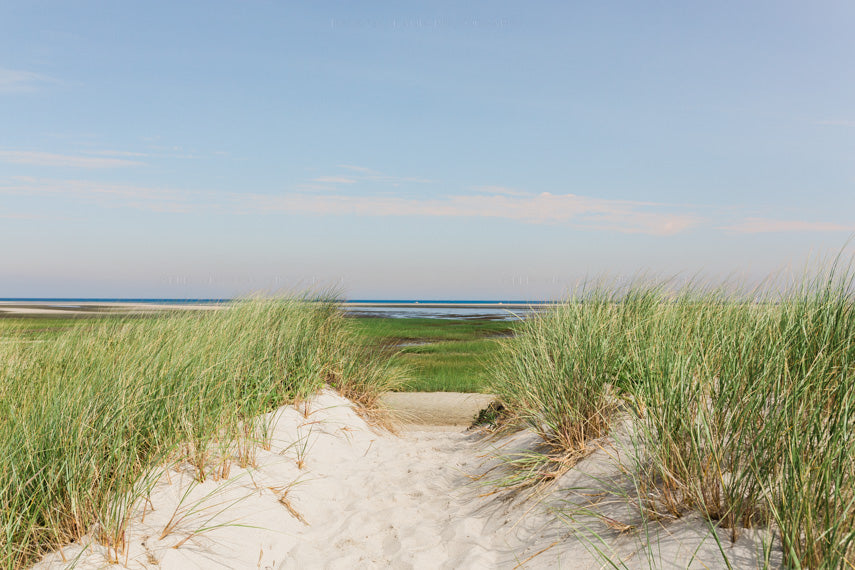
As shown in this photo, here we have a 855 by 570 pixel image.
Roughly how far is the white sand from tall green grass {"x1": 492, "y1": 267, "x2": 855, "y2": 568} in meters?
0.24

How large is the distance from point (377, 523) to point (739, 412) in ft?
9.00

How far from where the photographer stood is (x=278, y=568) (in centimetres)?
356

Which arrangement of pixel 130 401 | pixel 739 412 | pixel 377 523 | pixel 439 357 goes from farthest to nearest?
pixel 439 357 → pixel 377 523 → pixel 130 401 → pixel 739 412

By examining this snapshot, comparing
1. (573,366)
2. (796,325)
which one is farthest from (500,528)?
(796,325)

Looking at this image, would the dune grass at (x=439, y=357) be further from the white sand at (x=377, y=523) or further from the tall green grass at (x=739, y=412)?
the white sand at (x=377, y=523)

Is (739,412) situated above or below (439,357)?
above

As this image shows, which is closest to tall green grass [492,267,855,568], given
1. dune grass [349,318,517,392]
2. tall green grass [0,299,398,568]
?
dune grass [349,318,517,392]

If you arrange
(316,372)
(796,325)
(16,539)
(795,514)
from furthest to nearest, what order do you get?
1. (316,372)
2. (796,325)
3. (16,539)
4. (795,514)

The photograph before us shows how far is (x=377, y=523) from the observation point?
4.22 meters

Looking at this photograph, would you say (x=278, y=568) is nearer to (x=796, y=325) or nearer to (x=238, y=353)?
(x=238, y=353)

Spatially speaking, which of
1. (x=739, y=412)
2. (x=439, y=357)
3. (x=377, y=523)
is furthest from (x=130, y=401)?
(x=439, y=357)

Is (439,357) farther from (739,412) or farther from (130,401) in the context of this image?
(739,412)

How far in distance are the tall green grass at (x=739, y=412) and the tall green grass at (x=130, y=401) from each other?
106 inches

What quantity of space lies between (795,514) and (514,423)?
4.00m
